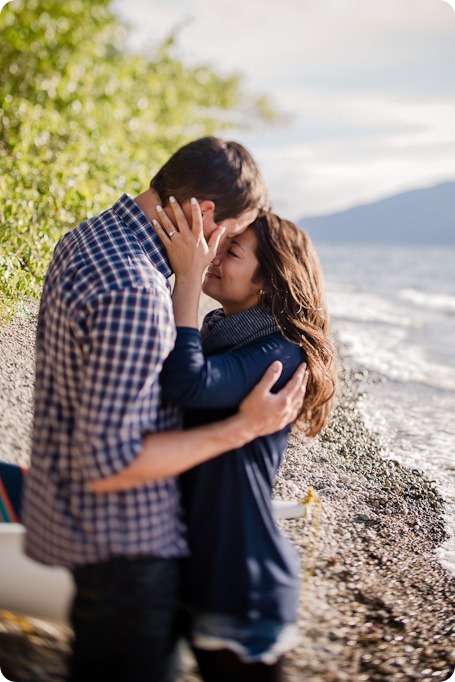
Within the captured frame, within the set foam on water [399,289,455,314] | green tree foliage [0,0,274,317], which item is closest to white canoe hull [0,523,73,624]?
green tree foliage [0,0,274,317]

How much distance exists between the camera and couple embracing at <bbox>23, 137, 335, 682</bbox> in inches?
71.8

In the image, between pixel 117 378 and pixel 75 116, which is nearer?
pixel 117 378

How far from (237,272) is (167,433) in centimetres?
85

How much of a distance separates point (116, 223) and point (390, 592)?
2.61 metres

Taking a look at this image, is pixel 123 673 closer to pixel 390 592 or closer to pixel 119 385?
pixel 119 385

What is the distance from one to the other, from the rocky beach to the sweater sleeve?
0.95m

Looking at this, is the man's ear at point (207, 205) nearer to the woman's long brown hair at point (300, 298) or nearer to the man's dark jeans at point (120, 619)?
the woman's long brown hair at point (300, 298)

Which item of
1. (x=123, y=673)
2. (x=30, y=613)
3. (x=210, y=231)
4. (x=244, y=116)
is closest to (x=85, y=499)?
(x=123, y=673)

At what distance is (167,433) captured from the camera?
6.27 feet

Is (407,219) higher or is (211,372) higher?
(211,372)

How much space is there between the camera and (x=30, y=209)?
243 inches

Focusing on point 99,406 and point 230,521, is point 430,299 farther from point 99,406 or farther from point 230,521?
point 99,406

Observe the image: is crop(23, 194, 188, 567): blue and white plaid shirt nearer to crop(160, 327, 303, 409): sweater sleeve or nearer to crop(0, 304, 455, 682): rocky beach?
crop(160, 327, 303, 409): sweater sleeve

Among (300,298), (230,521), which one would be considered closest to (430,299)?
(300,298)
